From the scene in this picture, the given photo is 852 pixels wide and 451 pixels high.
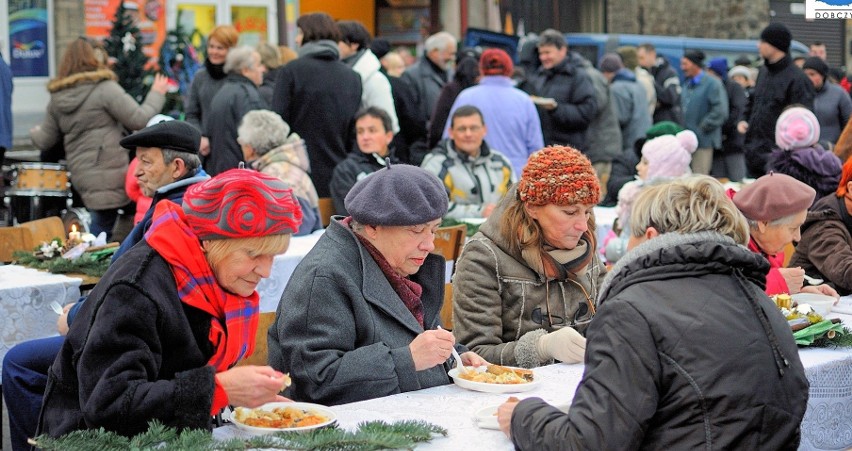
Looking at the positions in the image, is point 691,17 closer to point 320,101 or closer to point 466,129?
point 320,101

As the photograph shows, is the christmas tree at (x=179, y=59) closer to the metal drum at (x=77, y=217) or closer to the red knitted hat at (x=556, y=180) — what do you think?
Result: the metal drum at (x=77, y=217)

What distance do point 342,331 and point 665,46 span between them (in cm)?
1543

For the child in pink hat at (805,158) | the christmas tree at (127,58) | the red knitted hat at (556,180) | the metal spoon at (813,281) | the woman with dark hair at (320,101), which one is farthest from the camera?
the christmas tree at (127,58)

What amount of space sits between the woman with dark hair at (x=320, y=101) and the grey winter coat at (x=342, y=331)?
4.95m

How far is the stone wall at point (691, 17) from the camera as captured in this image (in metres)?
23.7

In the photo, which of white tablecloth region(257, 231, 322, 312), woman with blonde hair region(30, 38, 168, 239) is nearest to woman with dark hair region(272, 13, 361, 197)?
woman with blonde hair region(30, 38, 168, 239)

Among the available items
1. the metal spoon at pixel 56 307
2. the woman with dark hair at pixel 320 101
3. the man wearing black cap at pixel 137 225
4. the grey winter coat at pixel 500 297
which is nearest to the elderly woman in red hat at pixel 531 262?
the grey winter coat at pixel 500 297

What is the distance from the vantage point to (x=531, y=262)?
4156mm

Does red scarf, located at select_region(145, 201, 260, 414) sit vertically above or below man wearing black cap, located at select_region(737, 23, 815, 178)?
below

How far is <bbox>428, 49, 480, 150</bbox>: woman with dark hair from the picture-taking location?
9778mm

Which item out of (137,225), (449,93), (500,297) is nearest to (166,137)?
(137,225)

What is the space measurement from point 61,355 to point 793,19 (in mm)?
23976

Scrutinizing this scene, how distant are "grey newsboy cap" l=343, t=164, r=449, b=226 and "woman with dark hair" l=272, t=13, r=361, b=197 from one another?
5.01 meters

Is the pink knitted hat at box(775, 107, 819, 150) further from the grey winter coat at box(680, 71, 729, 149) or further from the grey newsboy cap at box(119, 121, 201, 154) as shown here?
the grey winter coat at box(680, 71, 729, 149)
